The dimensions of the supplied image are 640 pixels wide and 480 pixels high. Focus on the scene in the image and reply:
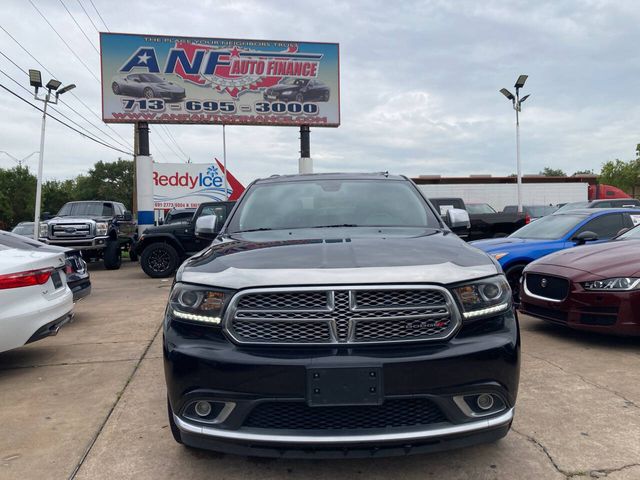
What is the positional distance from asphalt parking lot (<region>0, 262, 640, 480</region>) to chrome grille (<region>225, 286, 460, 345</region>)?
0.84 meters

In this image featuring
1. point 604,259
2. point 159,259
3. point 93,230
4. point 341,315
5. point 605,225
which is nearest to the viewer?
point 341,315

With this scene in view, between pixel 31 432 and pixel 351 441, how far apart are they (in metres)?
2.40

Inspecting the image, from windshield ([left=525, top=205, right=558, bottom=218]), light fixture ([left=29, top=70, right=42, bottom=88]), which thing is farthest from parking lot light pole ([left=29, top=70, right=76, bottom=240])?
windshield ([left=525, top=205, right=558, bottom=218])

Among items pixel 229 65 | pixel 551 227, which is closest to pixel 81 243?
pixel 229 65

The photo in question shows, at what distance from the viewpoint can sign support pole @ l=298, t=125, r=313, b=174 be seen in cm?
1859

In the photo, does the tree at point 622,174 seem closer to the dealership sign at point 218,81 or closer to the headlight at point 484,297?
the dealership sign at point 218,81

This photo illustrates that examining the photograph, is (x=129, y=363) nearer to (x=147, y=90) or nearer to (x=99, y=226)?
(x=99, y=226)

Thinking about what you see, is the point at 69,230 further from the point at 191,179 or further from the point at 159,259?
the point at 191,179

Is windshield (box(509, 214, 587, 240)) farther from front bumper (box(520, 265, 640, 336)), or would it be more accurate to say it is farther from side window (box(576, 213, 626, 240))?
front bumper (box(520, 265, 640, 336))

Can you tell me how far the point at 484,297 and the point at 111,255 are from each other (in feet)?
43.5

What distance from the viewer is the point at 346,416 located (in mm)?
2318

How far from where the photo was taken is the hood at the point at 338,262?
2459 millimetres

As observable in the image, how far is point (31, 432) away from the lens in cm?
340

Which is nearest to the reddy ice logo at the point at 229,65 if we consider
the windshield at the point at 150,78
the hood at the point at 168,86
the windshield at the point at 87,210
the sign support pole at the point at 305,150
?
the windshield at the point at 150,78
